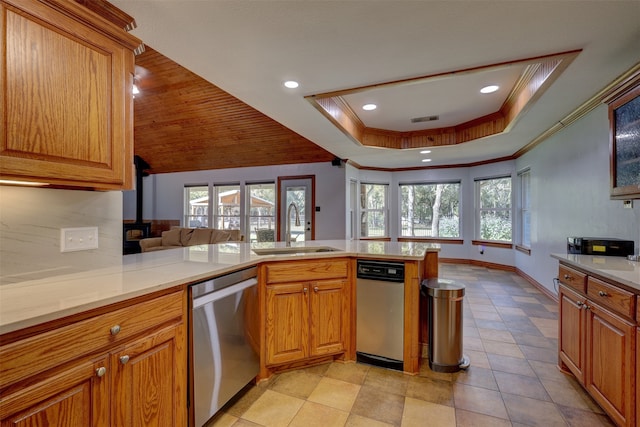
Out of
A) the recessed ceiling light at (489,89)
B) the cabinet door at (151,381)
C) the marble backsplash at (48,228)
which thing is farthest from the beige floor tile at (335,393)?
the recessed ceiling light at (489,89)

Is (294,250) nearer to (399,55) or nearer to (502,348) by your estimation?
(399,55)

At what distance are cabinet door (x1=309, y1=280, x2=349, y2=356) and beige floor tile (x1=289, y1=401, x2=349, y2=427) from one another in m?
0.42

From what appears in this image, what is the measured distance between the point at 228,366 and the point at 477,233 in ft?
20.2

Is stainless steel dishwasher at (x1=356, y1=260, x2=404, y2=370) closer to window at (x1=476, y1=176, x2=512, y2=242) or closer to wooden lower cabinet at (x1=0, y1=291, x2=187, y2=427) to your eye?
wooden lower cabinet at (x1=0, y1=291, x2=187, y2=427)

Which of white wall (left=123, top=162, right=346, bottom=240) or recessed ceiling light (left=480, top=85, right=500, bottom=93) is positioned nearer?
recessed ceiling light (left=480, top=85, right=500, bottom=93)

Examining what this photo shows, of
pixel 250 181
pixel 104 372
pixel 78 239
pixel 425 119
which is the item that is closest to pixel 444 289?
pixel 104 372

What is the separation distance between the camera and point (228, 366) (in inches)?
66.9

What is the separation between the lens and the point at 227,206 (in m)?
7.22

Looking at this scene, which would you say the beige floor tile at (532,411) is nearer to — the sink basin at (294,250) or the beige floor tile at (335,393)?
the beige floor tile at (335,393)

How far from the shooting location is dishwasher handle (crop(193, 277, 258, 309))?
1.50 meters

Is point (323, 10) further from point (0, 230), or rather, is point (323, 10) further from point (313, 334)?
point (313, 334)

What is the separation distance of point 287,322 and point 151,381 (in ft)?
3.24

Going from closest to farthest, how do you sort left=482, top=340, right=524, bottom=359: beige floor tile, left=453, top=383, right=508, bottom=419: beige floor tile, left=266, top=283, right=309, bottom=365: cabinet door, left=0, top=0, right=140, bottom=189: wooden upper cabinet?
1. left=0, top=0, right=140, bottom=189: wooden upper cabinet
2. left=453, top=383, right=508, bottom=419: beige floor tile
3. left=266, top=283, right=309, bottom=365: cabinet door
4. left=482, top=340, right=524, bottom=359: beige floor tile

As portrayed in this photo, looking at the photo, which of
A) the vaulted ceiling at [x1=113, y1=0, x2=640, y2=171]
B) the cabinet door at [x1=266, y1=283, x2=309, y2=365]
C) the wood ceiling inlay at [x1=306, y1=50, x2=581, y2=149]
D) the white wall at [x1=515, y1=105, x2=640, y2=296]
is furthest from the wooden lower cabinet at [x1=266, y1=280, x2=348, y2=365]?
the white wall at [x1=515, y1=105, x2=640, y2=296]
